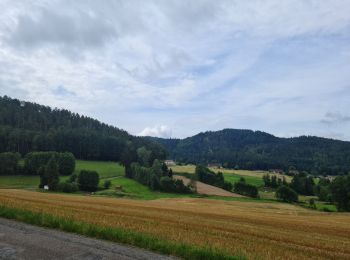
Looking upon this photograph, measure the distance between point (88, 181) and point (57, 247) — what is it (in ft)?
338

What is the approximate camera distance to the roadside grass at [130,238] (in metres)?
13.9

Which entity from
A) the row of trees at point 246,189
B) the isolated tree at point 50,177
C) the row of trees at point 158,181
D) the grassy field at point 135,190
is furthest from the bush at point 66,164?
the row of trees at point 246,189

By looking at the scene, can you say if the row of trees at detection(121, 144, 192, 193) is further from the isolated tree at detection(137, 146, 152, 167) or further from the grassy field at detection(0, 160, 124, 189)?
the grassy field at detection(0, 160, 124, 189)

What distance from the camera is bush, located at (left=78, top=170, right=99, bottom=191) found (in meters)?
114

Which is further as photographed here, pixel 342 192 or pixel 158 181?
pixel 158 181

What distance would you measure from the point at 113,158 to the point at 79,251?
549 feet

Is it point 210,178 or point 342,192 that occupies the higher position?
point 210,178

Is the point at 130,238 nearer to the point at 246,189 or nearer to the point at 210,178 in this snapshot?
the point at 246,189

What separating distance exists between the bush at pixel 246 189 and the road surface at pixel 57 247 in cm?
11627

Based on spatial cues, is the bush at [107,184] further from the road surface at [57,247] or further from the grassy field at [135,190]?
the road surface at [57,247]

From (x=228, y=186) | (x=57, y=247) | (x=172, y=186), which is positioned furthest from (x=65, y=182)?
(x=57, y=247)

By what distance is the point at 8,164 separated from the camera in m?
121

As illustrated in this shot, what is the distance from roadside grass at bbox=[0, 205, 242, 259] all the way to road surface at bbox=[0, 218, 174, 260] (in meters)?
0.63

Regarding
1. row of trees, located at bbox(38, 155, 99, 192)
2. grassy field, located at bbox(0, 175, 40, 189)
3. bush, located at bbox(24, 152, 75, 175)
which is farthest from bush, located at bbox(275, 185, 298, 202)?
grassy field, located at bbox(0, 175, 40, 189)
